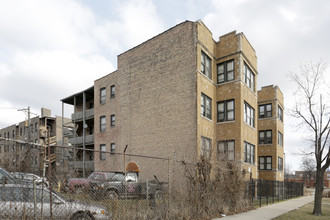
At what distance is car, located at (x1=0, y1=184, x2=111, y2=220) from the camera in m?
5.78

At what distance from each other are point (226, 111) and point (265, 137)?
12.8 m

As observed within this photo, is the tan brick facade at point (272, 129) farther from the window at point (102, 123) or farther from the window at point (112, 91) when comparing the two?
the window at point (102, 123)

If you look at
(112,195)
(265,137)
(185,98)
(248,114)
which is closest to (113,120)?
(185,98)

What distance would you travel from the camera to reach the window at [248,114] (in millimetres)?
22031

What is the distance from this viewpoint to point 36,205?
5.82m

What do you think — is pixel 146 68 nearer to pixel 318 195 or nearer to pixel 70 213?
pixel 318 195

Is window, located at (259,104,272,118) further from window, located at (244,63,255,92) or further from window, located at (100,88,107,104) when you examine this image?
window, located at (100,88,107,104)

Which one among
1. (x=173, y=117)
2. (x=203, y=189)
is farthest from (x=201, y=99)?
(x=203, y=189)

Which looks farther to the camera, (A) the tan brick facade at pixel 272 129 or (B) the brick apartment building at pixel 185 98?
(A) the tan brick facade at pixel 272 129

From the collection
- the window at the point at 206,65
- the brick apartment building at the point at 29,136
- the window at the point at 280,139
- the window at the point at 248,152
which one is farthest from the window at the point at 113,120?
the window at the point at 280,139

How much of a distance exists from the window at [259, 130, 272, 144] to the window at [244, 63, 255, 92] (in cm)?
897

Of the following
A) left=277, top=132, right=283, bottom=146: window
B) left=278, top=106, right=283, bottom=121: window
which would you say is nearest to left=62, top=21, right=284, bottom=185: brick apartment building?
left=278, top=106, right=283, bottom=121: window

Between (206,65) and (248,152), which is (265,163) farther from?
(206,65)

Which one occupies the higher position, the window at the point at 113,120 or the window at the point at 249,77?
the window at the point at 249,77
